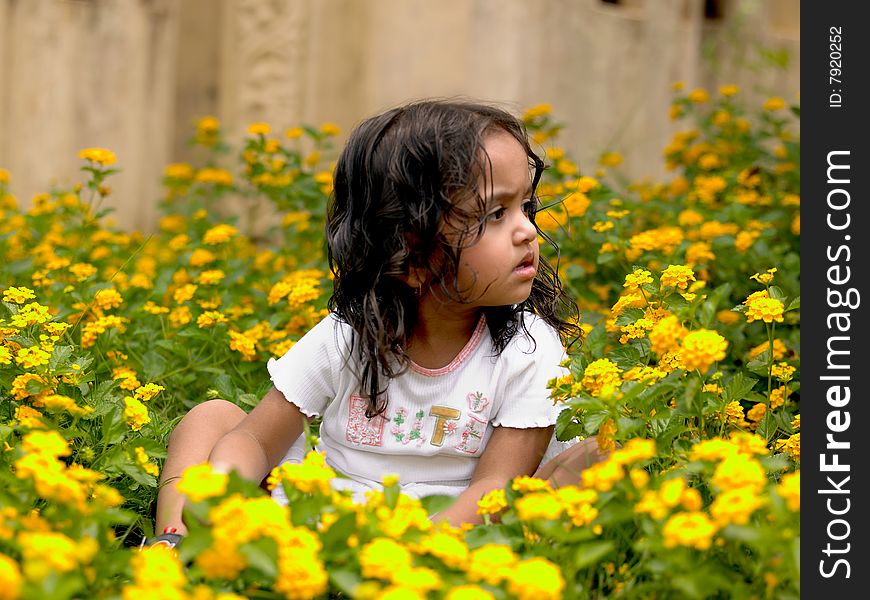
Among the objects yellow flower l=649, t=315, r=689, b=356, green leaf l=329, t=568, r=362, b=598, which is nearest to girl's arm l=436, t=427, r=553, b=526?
yellow flower l=649, t=315, r=689, b=356

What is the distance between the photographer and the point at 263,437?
208cm

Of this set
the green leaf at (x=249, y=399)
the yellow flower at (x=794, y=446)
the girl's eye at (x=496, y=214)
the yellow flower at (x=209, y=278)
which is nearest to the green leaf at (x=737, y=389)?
the yellow flower at (x=794, y=446)

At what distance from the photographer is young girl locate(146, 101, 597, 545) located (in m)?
1.95

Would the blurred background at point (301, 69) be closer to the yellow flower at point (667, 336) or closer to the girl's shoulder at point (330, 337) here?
the girl's shoulder at point (330, 337)

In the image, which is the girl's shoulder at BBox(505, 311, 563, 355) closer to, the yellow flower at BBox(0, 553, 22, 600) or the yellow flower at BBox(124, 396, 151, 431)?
the yellow flower at BBox(124, 396, 151, 431)

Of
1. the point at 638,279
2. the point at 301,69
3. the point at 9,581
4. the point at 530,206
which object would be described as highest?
the point at 301,69

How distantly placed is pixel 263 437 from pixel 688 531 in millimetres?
950

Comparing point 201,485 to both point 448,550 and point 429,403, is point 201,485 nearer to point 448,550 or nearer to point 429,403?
point 448,550

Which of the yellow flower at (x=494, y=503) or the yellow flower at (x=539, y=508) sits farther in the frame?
the yellow flower at (x=494, y=503)

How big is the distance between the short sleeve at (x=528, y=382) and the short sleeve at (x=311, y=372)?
286 millimetres

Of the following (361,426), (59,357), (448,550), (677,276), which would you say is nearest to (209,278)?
(59,357)

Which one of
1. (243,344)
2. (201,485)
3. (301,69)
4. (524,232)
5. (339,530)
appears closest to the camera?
(201,485)

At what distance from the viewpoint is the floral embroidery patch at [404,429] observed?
6.66 feet
